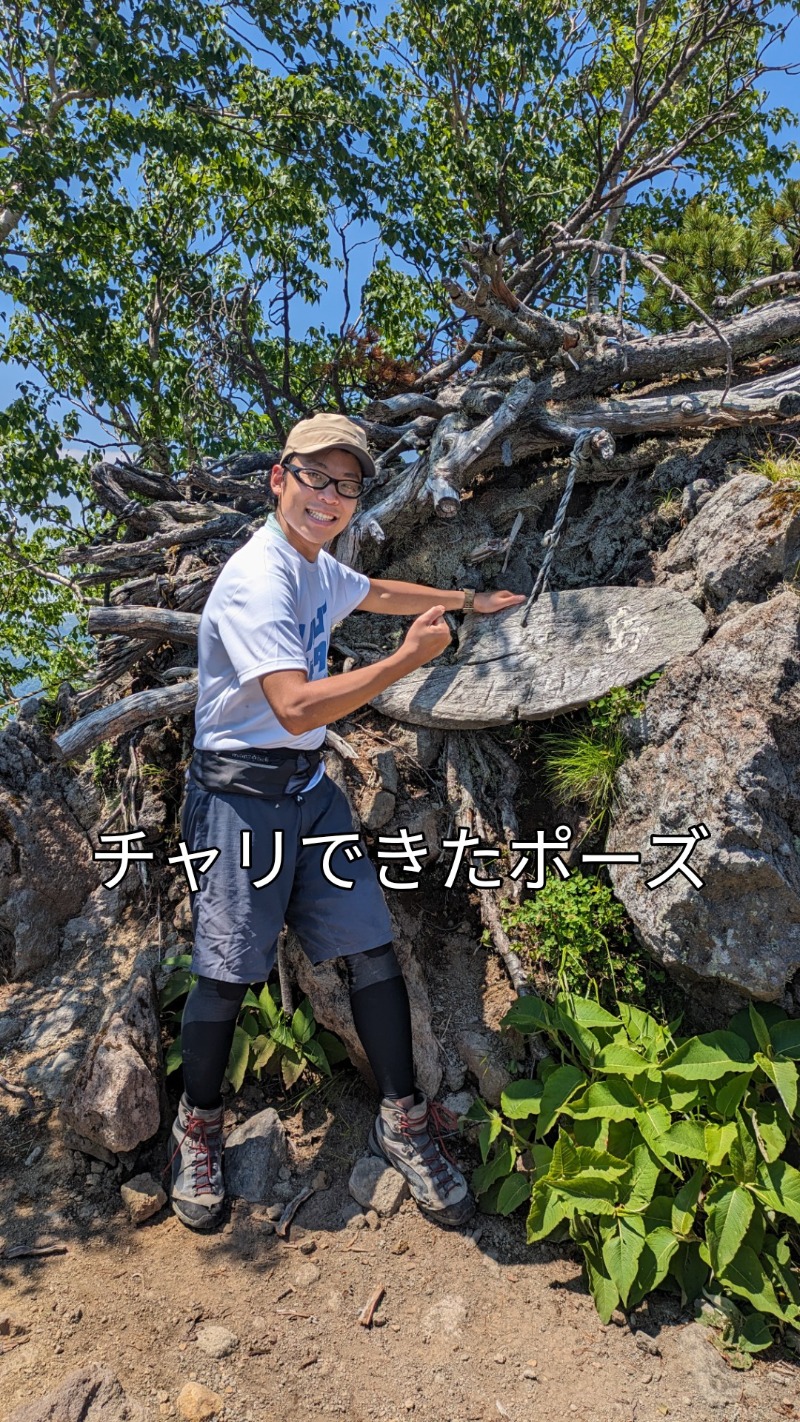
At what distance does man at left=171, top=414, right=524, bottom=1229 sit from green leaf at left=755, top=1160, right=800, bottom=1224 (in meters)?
1.15

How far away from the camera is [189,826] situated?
11.8ft

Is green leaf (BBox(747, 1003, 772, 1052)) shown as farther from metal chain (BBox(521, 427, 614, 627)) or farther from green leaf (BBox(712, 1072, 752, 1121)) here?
metal chain (BBox(521, 427, 614, 627))

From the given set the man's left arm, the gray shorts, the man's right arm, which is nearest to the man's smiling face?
the man's left arm

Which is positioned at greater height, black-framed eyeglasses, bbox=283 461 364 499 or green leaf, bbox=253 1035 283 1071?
black-framed eyeglasses, bbox=283 461 364 499

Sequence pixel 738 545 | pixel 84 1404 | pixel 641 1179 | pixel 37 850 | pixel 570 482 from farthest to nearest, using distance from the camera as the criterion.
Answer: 1. pixel 570 482
2. pixel 37 850
3. pixel 738 545
4. pixel 641 1179
5. pixel 84 1404

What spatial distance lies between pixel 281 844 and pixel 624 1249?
1939mm

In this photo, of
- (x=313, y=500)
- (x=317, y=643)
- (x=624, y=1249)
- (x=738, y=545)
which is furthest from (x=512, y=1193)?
(x=738, y=545)

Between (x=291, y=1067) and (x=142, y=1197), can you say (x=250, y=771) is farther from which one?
(x=142, y=1197)

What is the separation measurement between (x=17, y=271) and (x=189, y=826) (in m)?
6.74

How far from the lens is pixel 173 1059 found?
3.93 metres

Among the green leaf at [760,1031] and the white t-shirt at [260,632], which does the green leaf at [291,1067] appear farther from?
the green leaf at [760,1031]

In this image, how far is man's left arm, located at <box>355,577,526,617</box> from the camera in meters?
3.83

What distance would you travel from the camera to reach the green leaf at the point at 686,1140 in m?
3.18

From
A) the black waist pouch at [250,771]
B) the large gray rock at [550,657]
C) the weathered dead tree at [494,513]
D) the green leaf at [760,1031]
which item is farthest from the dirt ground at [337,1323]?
the large gray rock at [550,657]
